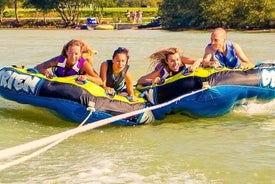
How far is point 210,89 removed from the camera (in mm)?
5941

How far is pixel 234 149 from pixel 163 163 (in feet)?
2.35

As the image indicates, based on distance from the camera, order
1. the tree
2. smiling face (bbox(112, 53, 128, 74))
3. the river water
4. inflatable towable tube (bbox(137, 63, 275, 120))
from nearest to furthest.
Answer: the river water < smiling face (bbox(112, 53, 128, 74)) < inflatable towable tube (bbox(137, 63, 275, 120)) < the tree

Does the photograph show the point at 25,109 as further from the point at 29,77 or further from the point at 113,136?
the point at 113,136

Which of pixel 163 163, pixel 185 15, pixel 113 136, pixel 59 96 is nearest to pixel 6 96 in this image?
pixel 59 96

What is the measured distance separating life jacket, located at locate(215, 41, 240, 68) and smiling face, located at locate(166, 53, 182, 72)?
20.5 inches

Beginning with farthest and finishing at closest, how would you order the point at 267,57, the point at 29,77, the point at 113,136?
the point at 267,57, the point at 29,77, the point at 113,136

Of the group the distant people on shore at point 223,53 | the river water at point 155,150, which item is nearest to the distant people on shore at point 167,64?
the distant people on shore at point 223,53

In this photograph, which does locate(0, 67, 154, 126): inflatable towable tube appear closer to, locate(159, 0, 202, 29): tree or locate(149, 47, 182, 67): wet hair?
locate(149, 47, 182, 67): wet hair

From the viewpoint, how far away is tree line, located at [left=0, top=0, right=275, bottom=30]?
34.2 metres

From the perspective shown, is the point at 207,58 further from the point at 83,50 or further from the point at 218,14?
the point at 218,14

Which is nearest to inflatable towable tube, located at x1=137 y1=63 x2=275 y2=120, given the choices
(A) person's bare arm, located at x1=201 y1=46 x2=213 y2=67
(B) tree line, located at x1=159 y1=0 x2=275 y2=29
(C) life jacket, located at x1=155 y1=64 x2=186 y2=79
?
(A) person's bare arm, located at x1=201 y1=46 x2=213 y2=67

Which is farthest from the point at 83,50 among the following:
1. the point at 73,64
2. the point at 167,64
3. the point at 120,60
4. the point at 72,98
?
the point at 167,64

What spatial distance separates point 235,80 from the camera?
603 centimetres

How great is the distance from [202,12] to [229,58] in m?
31.6
